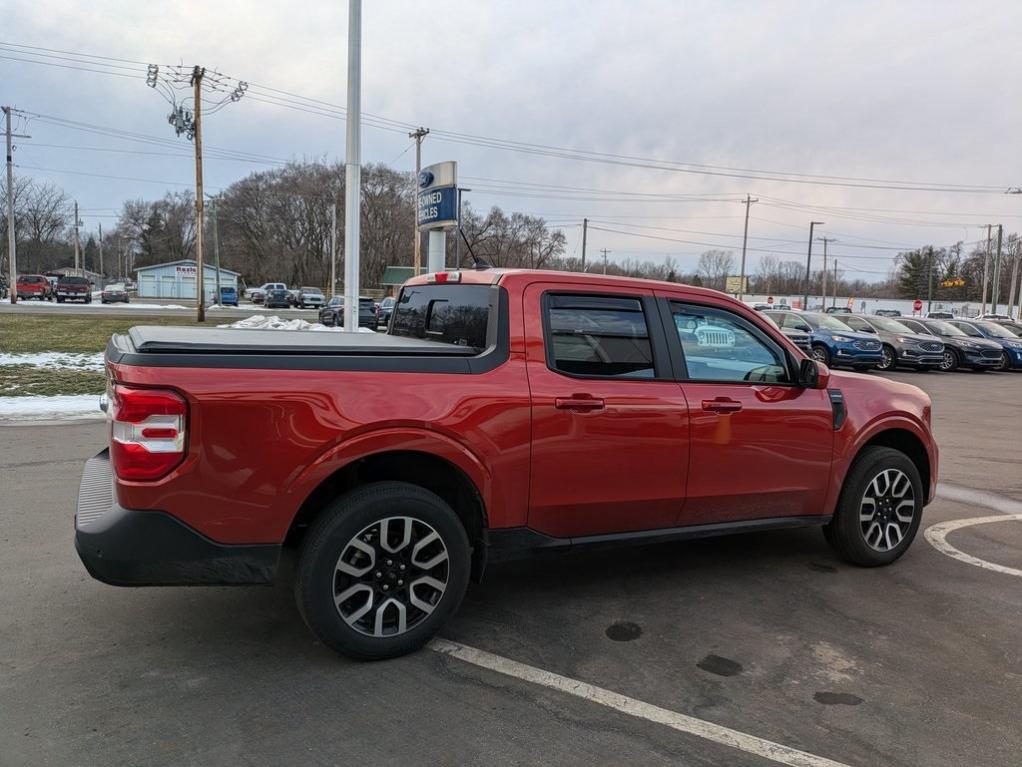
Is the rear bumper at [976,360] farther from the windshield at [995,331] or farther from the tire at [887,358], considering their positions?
the windshield at [995,331]

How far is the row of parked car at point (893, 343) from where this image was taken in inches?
856

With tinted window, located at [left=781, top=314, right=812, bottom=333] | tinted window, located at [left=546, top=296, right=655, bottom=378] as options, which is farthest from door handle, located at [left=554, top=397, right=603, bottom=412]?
tinted window, located at [left=781, top=314, right=812, bottom=333]

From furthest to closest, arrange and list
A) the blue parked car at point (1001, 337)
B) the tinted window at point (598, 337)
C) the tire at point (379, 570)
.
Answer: the blue parked car at point (1001, 337) < the tinted window at point (598, 337) < the tire at point (379, 570)

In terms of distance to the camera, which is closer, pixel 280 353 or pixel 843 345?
pixel 280 353

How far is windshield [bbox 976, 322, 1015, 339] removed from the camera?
26.4 metres

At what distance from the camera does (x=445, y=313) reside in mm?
4293

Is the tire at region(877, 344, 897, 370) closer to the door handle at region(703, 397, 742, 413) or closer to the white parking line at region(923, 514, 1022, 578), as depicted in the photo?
the white parking line at region(923, 514, 1022, 578)

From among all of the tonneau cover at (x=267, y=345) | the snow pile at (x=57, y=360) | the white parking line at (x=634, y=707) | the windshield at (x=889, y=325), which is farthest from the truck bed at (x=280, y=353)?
the windshield at (x=889, y=325)

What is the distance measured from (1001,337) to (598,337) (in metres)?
28.2

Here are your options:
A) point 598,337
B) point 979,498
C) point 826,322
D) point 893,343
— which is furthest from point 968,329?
point 598,337

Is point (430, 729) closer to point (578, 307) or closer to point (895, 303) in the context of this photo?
point (578, 307)

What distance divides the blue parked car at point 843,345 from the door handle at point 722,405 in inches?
730

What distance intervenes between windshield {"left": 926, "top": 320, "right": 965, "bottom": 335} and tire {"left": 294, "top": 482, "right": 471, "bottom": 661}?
26.3 meters

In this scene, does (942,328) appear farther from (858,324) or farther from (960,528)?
(960,528)
